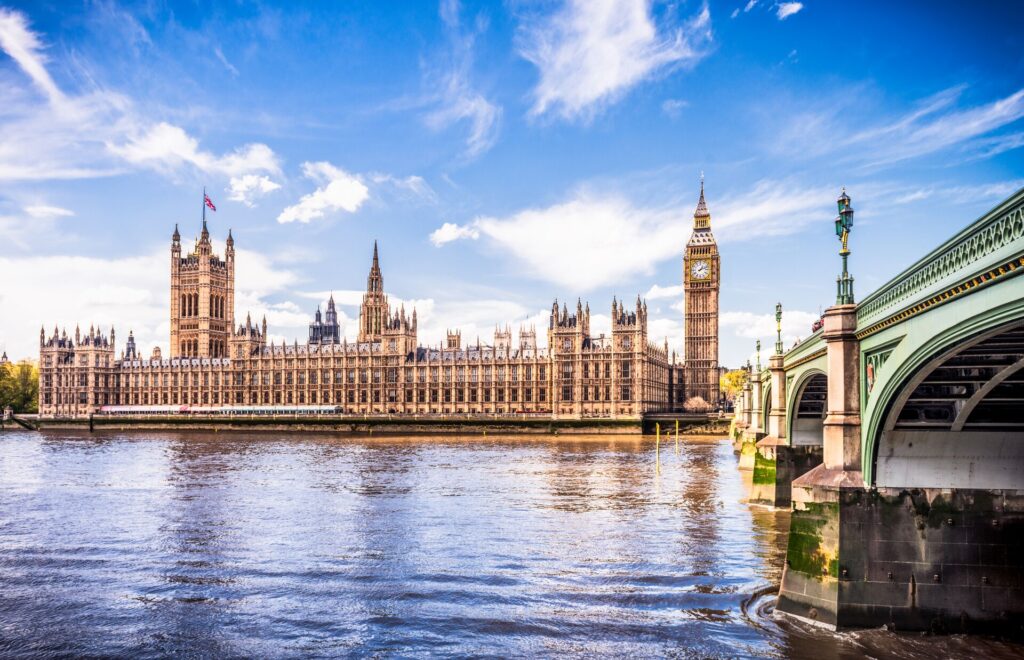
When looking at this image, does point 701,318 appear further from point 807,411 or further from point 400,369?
point 807,411

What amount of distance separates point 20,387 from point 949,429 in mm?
188542

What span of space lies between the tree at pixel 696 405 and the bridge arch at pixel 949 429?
408ft

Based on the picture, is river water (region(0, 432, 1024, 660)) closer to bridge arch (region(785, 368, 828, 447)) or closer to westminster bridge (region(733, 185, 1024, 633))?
westminster bridge (region(733, 185, 1024, 633))

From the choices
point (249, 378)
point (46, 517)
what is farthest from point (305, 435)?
point (46, 517)

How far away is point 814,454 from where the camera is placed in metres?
37.4

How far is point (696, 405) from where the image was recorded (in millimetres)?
143250

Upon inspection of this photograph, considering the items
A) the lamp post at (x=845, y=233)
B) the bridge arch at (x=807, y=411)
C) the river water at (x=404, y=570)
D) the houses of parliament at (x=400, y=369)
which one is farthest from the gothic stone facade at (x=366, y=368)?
the lamp post at (x=845, y=233)

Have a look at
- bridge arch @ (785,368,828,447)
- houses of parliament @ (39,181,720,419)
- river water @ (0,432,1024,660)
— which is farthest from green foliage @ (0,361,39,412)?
bridge arch @ (785,368,828,447)

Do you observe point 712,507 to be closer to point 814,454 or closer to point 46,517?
point 814,454

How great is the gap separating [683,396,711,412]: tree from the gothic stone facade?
3.64 m

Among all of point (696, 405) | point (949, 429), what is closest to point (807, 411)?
point (949, 429)

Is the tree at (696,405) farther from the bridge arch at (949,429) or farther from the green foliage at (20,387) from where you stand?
the green foliage at (20,387)

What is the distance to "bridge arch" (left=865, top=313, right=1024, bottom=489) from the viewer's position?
58.0 ft

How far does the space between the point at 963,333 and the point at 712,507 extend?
Result: 27.7 m
